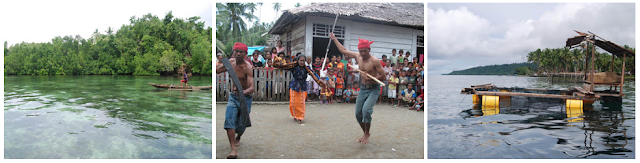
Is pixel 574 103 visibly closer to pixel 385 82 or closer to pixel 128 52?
pixel 385 82

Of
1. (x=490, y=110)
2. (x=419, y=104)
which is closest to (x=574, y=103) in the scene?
(x=490, y=110)

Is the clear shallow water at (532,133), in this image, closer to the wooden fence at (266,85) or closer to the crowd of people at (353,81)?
the crowd of people at (353,81)

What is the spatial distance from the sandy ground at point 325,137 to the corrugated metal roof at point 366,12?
9.76 feet

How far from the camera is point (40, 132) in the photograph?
5.75 meters

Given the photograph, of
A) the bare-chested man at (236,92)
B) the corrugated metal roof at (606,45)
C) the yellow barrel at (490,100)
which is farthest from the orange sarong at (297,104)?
the corrugated metal roof at (606,45)

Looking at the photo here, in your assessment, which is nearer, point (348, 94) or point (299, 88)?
point (299, 88)

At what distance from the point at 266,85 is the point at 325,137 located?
3.93m

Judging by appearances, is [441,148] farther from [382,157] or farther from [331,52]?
[331,52]

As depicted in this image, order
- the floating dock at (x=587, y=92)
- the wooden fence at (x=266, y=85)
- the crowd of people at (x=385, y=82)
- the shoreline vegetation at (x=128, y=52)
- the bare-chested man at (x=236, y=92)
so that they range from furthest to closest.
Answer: the shoreline vegetation at (x=128, y=52) < the floating dock at (x=587, y=92) < the crowd of people at (x=385, y=82) < the wooden fence at (x=266, y=85) < the bare-chested man at (x=236, y=92)

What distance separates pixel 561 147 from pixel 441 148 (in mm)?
1807

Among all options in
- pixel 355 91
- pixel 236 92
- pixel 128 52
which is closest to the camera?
pixel 236 92

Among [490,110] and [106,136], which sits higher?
[490,110]

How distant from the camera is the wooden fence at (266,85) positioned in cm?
743

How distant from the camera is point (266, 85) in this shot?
7.75 meters
